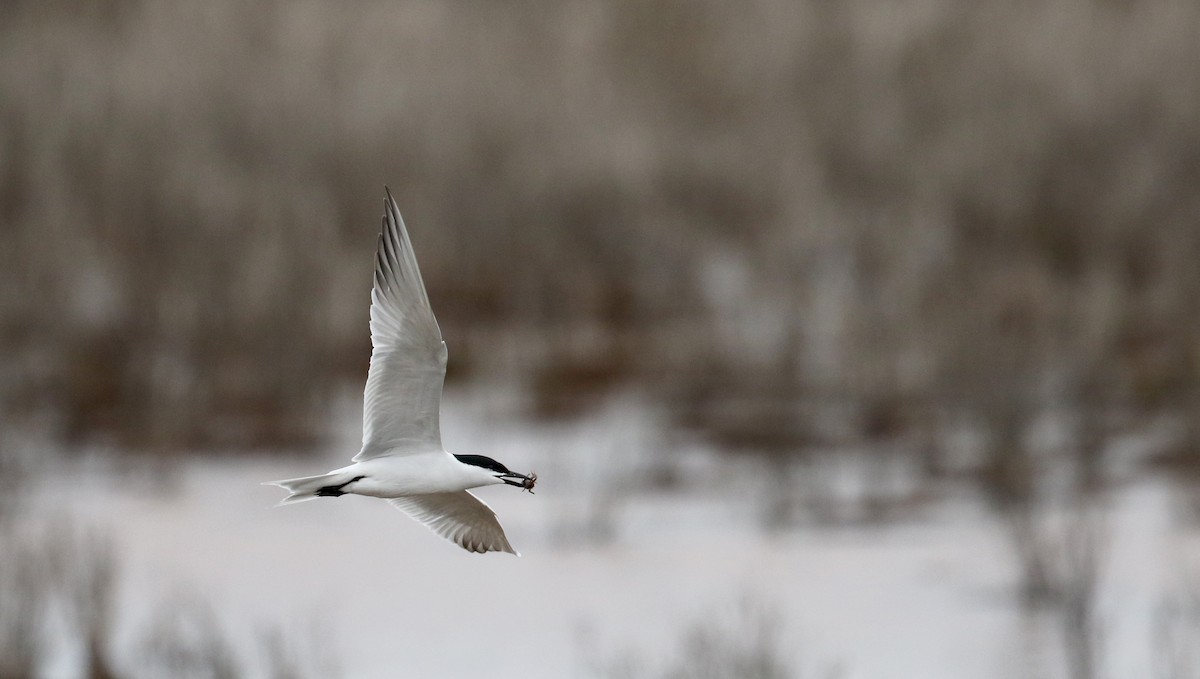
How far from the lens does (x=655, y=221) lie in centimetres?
2828

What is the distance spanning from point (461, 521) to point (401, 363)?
1020 mm

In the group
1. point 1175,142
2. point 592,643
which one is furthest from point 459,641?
point 1175,142

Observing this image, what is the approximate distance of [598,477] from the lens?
21484 mm

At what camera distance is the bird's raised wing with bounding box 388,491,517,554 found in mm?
8328

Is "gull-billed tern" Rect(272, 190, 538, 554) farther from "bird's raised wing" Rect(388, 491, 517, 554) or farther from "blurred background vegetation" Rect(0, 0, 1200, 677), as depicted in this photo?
"blurred background vegetation" Rect(0, 0, 1200, 677)

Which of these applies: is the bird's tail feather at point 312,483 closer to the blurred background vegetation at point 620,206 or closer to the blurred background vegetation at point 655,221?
the blurred background vegetation at point 655,221

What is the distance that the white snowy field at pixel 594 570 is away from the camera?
17.6 m

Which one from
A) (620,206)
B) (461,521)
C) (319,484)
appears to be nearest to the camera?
(319,484)

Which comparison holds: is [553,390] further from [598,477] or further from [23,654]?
[23,654]

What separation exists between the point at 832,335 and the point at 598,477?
4.14 m

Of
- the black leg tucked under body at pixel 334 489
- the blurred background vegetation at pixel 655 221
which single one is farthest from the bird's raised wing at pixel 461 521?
the blurred background vegetation at pixel 655 221

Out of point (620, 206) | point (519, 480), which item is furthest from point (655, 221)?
point (519, 480)

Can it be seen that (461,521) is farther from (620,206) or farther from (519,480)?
(620,206)

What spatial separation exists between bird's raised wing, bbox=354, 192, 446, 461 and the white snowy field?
8.66 m
